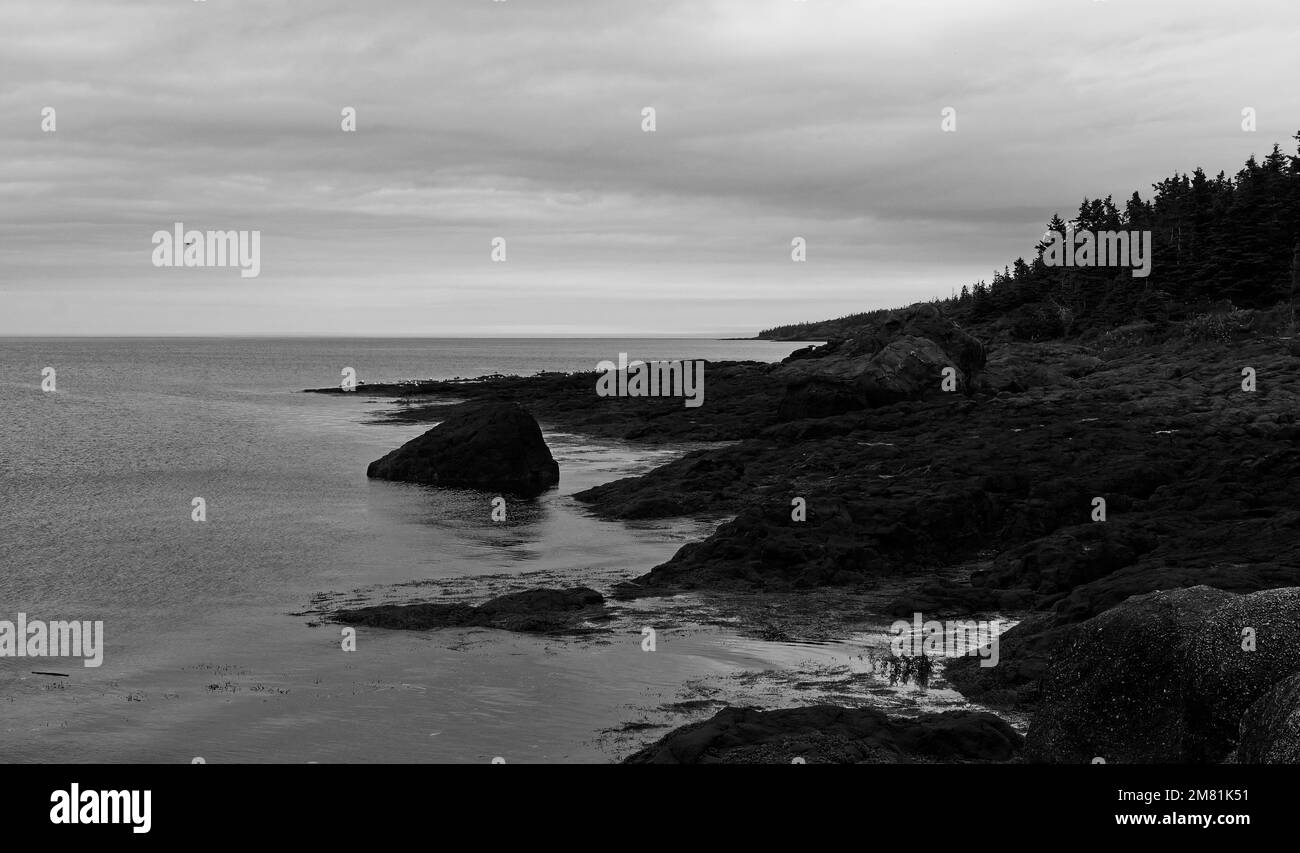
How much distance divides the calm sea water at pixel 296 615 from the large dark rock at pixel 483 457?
1526 millimetres

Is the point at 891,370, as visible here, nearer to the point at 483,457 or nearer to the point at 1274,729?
the point at 483,457

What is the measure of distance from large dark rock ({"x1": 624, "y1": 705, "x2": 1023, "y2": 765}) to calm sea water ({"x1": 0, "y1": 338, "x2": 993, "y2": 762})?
271 cm

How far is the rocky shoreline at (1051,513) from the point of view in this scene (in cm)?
870

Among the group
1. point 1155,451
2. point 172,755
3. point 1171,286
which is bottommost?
point 172,755

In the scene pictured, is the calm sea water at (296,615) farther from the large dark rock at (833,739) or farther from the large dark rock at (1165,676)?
the large dark rock at (1165,676)

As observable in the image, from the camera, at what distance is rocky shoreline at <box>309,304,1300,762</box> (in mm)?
8695

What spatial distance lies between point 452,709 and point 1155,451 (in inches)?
941

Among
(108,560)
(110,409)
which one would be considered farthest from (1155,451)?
(110,409)

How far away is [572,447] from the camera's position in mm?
56219

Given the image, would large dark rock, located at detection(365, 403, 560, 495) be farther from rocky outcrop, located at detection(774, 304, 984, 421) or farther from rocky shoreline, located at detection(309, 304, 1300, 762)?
rocky outcrop, located at detection(774, 304, 984, 421)

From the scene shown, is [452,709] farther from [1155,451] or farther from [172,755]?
[1155,451]

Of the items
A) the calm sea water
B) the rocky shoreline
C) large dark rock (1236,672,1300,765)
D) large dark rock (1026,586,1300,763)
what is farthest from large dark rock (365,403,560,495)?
large dark rock (1236,672,1300,765)

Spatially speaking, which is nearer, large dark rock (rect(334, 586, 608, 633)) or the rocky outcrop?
A: large dark rock (rect(334, 586, 608, 633))

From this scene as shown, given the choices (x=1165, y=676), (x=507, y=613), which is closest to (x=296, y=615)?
(x=507, y=613)
